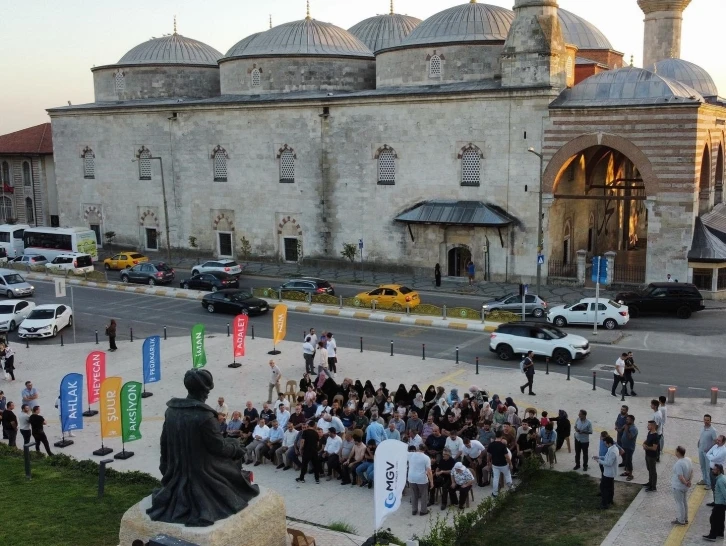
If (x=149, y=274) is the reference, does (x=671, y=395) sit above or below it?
below

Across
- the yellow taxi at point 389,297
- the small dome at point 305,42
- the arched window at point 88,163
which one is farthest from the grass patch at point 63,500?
the arched window at point 88,163

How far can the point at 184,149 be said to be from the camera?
174ft

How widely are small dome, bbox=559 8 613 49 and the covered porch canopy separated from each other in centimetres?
2267

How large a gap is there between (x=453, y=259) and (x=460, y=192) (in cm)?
375

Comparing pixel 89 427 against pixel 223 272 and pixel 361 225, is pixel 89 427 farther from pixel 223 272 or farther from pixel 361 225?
pixel 361 225

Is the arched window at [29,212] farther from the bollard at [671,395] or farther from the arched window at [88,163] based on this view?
the bollard at [671,395]

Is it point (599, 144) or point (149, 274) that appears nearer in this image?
point (599, 144)

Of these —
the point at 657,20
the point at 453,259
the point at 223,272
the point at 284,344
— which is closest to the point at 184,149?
the point at 223,272

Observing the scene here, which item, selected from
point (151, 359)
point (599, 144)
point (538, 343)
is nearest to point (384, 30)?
point (599, 144)

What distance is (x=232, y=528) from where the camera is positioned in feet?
36.5

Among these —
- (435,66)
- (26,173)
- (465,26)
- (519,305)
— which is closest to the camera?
(519,305)

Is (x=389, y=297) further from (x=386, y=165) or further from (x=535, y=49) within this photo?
(x=535, y=49)

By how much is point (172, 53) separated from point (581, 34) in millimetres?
30196

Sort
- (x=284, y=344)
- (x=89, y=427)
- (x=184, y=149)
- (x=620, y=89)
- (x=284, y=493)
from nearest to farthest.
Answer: (x=284, y=493)
(x=89, y=427)
(x=284, y=344)
(x=620, y=89)
(x=184, y=149)
